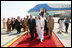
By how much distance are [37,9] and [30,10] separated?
7.78 ft

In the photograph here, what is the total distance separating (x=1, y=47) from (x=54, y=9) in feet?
121

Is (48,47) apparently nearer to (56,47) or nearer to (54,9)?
(56,47)

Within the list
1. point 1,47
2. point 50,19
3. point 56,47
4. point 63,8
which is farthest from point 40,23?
point 63,8

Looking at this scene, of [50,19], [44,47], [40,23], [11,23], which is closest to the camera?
[44,47]

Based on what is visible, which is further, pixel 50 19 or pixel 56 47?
pixel 50 19

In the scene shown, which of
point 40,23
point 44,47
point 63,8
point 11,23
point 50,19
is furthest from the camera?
point 63,8

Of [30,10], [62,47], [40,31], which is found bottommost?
[62,47]

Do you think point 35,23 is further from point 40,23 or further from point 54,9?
point 54,9

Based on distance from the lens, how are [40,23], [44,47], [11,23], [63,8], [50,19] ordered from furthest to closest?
[63,8]
[11,23]
[50,19]
[40,23]
[44,47]

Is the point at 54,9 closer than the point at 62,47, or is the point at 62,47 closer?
the point at 62,47

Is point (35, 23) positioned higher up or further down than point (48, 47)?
higher up

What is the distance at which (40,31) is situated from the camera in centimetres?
791

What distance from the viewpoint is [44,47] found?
624cm

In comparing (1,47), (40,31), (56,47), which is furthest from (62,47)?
(1,47)
